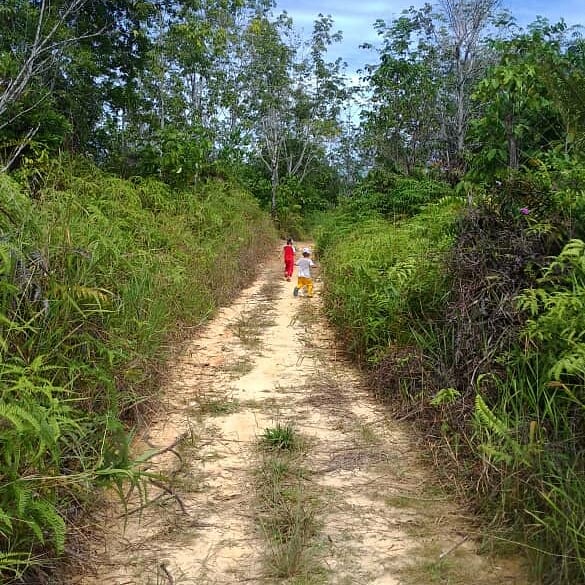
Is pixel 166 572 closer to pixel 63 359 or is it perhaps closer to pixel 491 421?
pixel 63 359

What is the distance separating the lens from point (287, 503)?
9.95 feet

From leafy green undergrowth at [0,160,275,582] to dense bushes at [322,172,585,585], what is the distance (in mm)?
1767

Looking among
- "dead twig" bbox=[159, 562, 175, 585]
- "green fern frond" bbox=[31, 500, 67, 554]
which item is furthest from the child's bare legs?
"green fern frond" bbox=[31, 500, 67, 554]

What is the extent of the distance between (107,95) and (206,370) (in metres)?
7.85

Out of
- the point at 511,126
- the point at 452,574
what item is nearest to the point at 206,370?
the point at 452,574

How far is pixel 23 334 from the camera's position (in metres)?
2.97

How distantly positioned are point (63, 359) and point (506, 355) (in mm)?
2542

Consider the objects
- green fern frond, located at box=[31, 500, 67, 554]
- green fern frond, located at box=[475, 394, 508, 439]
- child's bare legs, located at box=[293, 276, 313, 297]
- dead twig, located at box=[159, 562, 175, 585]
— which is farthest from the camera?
child's bare legs, located at box=[293, 276, 313, 297]

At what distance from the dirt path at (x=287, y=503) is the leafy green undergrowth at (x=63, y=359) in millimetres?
353

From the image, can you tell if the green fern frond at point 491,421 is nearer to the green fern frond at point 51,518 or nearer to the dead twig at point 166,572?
the dead twig at point 166,572

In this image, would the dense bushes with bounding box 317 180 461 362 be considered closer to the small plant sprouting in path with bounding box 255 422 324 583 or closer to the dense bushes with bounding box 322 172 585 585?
the dense bushes with bounding box 322 172 585 585

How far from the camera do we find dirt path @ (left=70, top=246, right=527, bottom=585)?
Result: 8.23 ft

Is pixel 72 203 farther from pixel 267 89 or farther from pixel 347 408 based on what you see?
pixel 267 89

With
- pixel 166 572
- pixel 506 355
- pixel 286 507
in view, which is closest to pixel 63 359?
pixel 166 572
